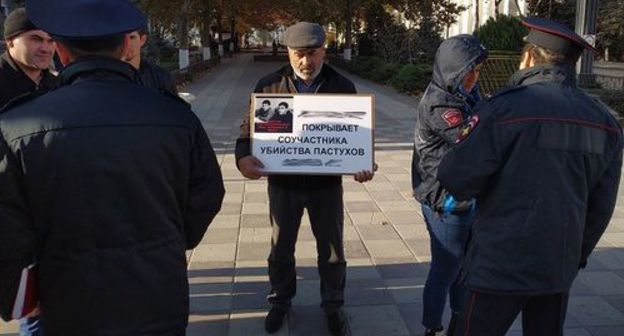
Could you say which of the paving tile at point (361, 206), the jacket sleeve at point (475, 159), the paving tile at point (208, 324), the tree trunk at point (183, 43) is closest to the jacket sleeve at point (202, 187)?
the jacket sleeve at point (475, 159)

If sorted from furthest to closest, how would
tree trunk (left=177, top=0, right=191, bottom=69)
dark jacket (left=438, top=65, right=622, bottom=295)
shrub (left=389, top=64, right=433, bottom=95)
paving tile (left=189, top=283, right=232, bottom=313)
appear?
tree trunk (left=177, top=0, right=191, bottom=69) → shrub (left=389, top=64, right=433, bottom=95) → paving tile (left=189, top=283, right=232, bottom=313) → dark jacket (left=438, top=65, right=622, bottom=295)

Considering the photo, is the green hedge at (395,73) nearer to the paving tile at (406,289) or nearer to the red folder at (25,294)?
the paving tile at (406,289)

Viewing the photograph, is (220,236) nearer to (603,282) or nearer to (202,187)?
(603,282)

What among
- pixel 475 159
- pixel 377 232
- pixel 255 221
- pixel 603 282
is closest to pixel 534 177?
pixel 475 159

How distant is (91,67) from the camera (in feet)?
6.24

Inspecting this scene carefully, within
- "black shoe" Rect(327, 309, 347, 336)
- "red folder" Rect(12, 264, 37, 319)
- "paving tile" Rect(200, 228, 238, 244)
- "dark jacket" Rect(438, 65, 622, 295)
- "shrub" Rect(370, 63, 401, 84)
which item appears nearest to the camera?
"red folder" Rect(12, 264, 37, 319)

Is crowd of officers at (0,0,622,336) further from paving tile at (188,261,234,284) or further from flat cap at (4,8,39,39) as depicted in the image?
paving tile at (188,261,234,284)

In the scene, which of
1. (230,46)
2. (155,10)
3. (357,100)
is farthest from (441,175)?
(230,46)

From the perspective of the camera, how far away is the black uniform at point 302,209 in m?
3.63

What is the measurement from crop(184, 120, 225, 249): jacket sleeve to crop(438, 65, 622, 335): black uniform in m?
0.96

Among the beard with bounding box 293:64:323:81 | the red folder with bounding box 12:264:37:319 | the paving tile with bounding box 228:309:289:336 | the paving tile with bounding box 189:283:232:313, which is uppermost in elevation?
the beard with bounding box 293:64:323:81

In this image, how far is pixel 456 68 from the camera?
3.00 m

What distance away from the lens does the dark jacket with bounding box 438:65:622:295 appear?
Result: 2.31 metres

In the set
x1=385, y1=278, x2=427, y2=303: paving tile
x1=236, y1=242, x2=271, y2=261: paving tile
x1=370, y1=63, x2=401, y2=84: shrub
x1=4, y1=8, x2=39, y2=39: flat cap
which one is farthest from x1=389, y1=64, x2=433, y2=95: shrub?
x1=4, y1=8, x2=39, y2=39: flat cap
